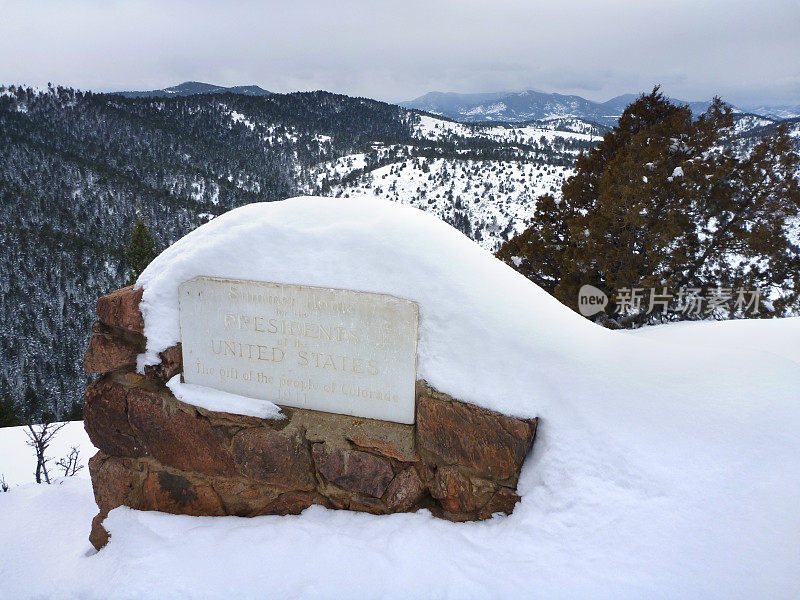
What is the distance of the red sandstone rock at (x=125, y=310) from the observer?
3.27 metres

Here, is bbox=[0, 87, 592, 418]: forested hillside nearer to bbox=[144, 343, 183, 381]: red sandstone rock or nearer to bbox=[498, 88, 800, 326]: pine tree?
bbox=[498, 88, 800, 326]: pine tree

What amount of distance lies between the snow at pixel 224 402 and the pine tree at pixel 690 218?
960 cm

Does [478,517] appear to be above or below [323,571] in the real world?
above

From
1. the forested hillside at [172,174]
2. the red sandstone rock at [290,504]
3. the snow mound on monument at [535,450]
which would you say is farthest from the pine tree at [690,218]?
the forested hillside at [172,174]

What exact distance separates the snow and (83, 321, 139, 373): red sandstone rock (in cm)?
37

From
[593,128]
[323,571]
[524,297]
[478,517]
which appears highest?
[593,128]

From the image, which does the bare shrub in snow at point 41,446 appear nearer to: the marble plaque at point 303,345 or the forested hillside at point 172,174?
the marble plaque at point 303,345

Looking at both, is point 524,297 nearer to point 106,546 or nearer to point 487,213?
point 106,546

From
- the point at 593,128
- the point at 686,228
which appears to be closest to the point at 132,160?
the point at 686,228

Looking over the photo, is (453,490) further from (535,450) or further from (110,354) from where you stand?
(110,354)

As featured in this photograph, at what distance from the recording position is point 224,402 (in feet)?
10.6

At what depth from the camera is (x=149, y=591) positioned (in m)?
2.67

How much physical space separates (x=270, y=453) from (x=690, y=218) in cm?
1183

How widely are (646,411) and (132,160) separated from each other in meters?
117
